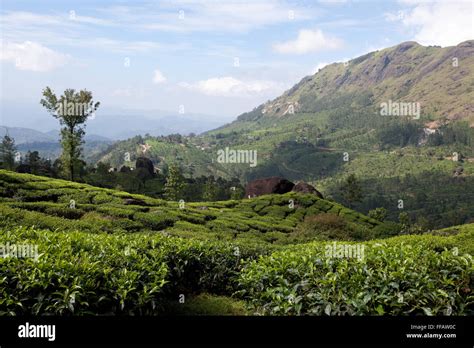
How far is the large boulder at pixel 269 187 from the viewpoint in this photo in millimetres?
55281

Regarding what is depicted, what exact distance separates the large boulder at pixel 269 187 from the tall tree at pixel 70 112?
77.3ft

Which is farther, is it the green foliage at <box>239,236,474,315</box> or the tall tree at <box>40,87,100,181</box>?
the tall tree at <box>40,87,100,181</box>

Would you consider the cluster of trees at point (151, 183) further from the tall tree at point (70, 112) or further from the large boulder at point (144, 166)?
the tall tree at point (70, 112)

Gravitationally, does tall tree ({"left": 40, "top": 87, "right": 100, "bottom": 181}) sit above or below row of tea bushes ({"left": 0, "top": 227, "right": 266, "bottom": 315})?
above

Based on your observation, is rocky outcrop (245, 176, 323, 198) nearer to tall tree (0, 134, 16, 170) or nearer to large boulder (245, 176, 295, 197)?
large boulder (245, 176, 295, 197)

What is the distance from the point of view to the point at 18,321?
267 inches

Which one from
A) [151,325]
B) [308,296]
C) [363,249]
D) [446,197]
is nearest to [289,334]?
[308,296]

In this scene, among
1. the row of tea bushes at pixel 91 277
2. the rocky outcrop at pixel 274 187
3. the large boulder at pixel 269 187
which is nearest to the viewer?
the row of tea bushes at pixel 91 277

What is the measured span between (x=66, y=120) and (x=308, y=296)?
44742 millimetres

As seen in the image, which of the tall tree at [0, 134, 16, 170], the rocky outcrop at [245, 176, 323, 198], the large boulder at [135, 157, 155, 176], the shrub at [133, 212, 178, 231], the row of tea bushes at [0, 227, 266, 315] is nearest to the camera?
the row of tea bushes at [0, 227, 266, 315]

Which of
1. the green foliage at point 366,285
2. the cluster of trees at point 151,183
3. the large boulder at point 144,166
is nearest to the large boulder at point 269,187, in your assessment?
the cluster of trees at point 151,183

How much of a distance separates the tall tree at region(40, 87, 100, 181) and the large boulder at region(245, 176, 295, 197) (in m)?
23.6

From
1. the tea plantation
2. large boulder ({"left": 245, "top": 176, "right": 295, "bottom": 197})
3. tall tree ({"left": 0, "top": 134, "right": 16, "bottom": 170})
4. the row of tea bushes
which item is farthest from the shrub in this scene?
tall tree ({"left": 0, "top": 134, "right": 16, "bottom": 170})

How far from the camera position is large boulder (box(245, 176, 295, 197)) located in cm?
5528
